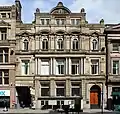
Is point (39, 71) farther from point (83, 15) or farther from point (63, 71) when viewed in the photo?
point (83, 15)

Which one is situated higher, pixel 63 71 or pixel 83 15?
pixel 83 15

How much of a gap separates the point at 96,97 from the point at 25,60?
1402 cm

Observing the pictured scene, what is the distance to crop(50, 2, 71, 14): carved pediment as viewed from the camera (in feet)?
199

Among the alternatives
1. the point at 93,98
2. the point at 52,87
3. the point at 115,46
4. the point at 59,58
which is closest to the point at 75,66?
the point at 59,58

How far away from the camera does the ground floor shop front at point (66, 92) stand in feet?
192

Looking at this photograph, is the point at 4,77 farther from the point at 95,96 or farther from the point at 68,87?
the point at 95,96

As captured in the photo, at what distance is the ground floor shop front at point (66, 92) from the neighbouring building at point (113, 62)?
1.30 m

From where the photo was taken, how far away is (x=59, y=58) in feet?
196

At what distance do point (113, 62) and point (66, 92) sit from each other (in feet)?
31.9

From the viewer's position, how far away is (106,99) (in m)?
Result: 59.4

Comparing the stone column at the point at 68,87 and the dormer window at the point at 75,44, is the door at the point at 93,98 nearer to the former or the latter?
the stone column at the point at 68,87

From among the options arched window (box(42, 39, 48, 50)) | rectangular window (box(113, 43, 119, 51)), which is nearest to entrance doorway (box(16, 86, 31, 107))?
arched window (box(42, 39, 48, 50))

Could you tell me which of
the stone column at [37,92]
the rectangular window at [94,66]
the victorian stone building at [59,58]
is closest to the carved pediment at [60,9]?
the victorian stone building at [59,58]

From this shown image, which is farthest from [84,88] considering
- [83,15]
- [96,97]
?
[83,15]
